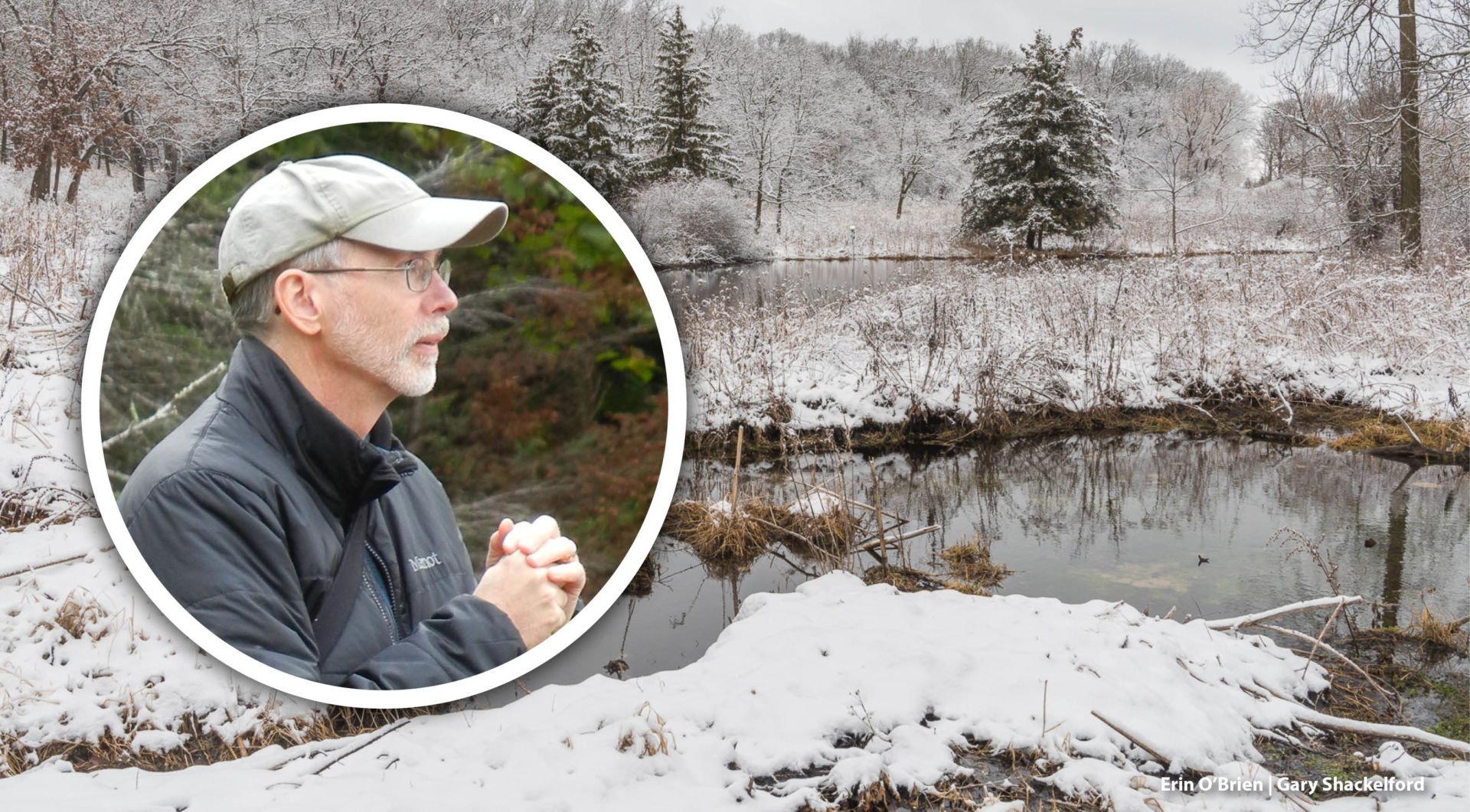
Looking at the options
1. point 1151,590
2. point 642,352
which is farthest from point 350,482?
point 1151,590

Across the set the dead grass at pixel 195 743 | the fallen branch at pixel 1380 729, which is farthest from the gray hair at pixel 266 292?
the fallen branch at pixel 1380 729

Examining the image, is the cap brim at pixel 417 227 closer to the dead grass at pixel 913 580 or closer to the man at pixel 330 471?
the man at pixel 330 471

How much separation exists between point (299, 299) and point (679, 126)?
1218 inches

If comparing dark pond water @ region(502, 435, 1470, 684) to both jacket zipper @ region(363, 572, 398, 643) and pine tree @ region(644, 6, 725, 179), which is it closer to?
jacket zipper @ region(363, 572, 398, 643)

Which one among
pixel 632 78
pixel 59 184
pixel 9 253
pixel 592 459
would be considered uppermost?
pixel 632 78

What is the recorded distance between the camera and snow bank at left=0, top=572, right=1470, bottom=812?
2.78 metres

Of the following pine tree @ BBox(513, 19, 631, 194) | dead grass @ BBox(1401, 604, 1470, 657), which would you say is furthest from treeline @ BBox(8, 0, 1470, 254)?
dead grass @ BBox(1401, 604, 1470, 657)

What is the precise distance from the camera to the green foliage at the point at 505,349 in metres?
1.20

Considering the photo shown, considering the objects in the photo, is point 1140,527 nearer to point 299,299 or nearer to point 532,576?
point 532,576

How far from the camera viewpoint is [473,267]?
130cm

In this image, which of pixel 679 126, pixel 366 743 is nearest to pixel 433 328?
pixel 366 743

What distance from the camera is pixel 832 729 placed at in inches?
135

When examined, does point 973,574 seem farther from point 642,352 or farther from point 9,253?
point 9,253

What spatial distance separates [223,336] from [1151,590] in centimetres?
572
